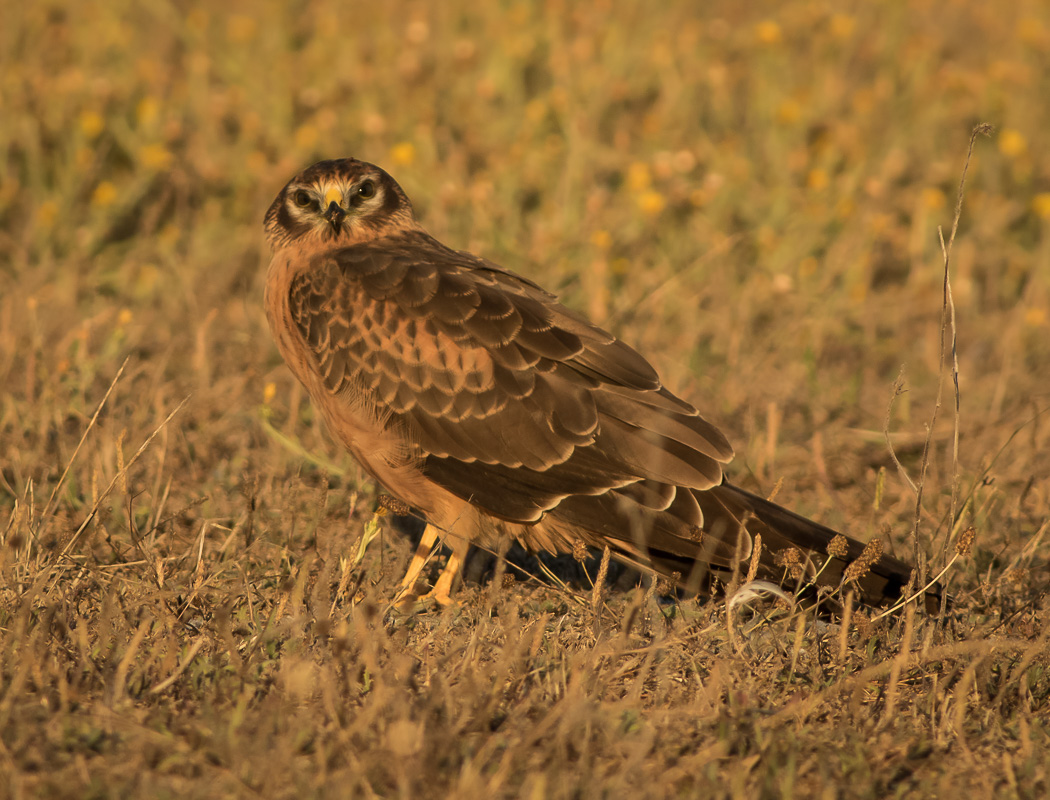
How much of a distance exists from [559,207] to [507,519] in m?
3.50

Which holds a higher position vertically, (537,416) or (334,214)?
(334,214)

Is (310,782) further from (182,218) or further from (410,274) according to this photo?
(182,218)

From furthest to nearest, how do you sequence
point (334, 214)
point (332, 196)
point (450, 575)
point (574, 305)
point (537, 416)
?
point (574, 305) → point (332, 196) → point (334, 214) → point (450, 575) → point (537, 416)

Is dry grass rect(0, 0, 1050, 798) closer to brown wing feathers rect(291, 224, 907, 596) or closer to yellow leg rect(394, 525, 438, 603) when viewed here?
yellow leg rect(394, 525, 438, 603)

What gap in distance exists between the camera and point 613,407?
13.8 feet

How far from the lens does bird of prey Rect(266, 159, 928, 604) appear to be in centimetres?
407

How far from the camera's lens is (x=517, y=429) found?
419cm

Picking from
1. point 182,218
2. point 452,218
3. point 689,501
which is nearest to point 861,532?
point 689,501

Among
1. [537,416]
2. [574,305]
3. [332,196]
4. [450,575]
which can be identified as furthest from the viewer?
[574,305]

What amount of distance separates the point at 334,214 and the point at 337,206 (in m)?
0.05

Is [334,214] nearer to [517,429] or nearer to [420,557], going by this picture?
[517,429]

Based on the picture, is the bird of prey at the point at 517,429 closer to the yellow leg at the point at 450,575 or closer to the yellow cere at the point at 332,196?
the yellow leg at the point at 450,575

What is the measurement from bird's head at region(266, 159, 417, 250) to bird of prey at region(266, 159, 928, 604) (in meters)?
0.48

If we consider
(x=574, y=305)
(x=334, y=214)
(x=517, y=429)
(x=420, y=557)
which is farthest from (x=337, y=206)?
(x=574, y=305)
